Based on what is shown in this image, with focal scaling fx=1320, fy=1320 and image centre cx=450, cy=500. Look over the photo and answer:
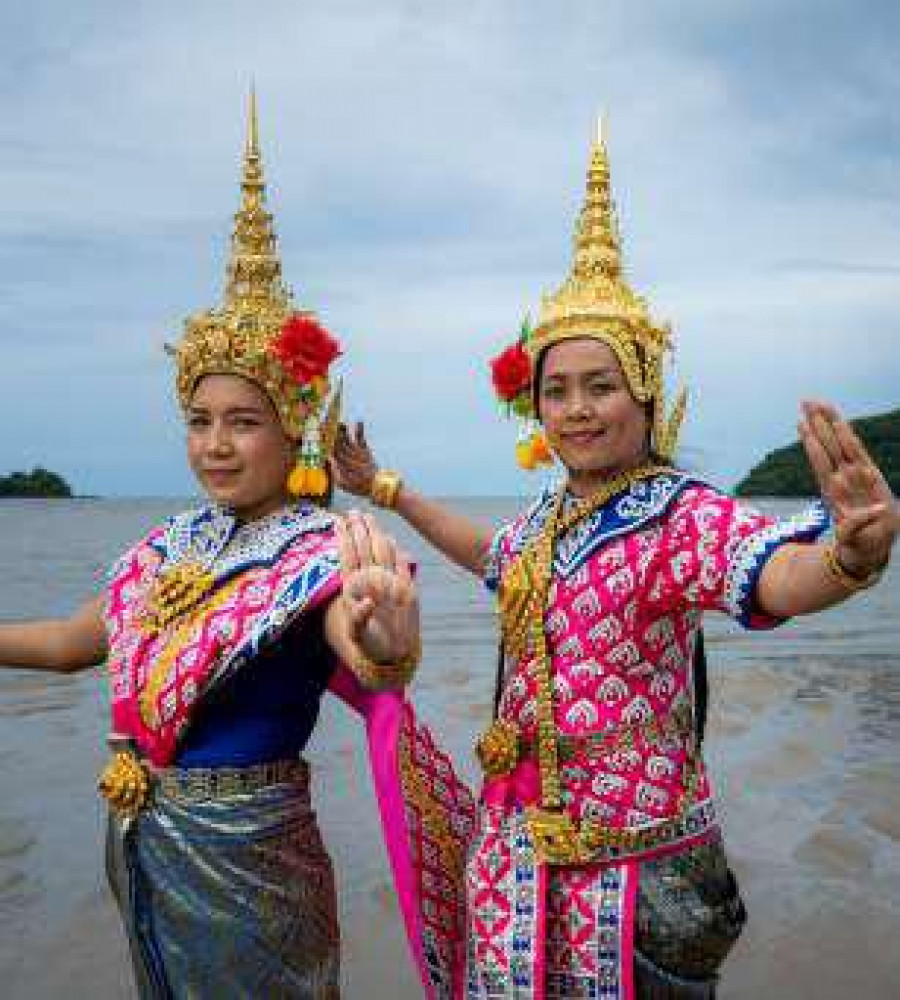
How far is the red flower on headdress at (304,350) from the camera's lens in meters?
3.08

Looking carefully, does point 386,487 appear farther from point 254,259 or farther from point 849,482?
point 849,482

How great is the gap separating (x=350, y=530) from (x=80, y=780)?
6.15 meters

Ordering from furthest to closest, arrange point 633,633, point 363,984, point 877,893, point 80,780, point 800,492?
point 800,492 → point 80,780 → point 877,893 → point 363,984 → point 633,633

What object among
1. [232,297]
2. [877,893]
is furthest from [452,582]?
[232,297]

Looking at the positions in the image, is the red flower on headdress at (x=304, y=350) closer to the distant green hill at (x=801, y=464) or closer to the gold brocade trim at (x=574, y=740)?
the gold brocade trim at (x=574, y=740)

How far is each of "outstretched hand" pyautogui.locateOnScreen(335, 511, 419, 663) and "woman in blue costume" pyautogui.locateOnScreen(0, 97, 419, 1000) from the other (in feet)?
1.42

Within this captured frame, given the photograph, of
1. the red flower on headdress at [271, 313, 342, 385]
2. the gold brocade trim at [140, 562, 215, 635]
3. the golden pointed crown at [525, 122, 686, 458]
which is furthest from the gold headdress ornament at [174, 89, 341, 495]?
the golden pointed crown at [525, 122, 686, 458]

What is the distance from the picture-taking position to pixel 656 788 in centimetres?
304

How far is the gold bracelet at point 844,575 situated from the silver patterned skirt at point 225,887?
1272 mm

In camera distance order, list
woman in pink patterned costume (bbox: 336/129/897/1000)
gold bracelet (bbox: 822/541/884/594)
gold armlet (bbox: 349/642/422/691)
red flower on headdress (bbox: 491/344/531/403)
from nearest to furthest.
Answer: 1. gold armlet (bbox: 349/642/422/691)
2. gold bracelet (bbox: 822/541/884/594)
3. woman in pink patterned costume (bbox: 336/129/897/1000)
4. red flower on headdress (bbox: 491/344/531/403)

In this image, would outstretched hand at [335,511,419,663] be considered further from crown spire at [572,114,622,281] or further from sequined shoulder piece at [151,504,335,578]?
crown spire at [572,114,622,281]

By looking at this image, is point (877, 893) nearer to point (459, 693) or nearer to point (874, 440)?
point (459, 693)


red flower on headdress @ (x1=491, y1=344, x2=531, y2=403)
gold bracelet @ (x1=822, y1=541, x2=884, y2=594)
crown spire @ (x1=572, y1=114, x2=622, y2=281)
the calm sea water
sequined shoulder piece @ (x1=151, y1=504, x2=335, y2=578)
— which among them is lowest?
the calm sea water

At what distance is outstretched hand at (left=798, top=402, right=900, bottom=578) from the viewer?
8.00 feet
